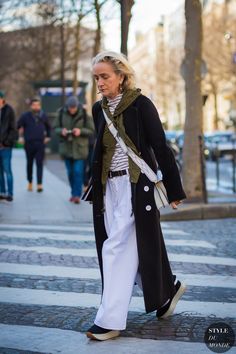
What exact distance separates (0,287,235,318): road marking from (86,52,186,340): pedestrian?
0.53 meters

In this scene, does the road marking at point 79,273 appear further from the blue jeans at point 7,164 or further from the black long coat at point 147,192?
the blue jeans at point 7,164

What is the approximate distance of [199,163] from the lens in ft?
44.2

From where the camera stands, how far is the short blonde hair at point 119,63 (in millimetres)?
4719

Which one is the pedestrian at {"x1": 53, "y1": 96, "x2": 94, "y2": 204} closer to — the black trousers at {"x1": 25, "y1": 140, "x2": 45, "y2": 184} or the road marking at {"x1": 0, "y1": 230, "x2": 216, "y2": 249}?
the black trousers at {"x1": 25, "y1": 140, "x2": 45, "y2": 184}

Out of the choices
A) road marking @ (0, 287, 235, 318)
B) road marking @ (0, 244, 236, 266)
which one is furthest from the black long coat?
road marking @ (0, 244, 236, 266)

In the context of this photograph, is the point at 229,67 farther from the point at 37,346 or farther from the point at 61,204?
the point at 37,346

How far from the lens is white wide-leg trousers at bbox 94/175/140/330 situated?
15.1ft

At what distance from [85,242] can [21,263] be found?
1555 mm

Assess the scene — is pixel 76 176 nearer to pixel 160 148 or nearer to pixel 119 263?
pixel 160 148

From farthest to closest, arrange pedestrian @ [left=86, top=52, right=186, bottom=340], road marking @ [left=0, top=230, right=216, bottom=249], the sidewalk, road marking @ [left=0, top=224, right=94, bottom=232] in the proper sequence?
the sidewalk < road marking @ [left=0, top=224, right=94, bottom=232] < road marking @ [left=0, top=230, right=216, bottom=249] < pedestrian @ [left=86, top=52, right=186, bottom=340]

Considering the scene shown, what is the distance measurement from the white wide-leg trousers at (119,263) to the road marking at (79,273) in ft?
5.82

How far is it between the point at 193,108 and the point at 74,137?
223cm

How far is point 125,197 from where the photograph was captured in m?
4.77

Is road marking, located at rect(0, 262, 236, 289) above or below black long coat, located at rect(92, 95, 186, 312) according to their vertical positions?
below
